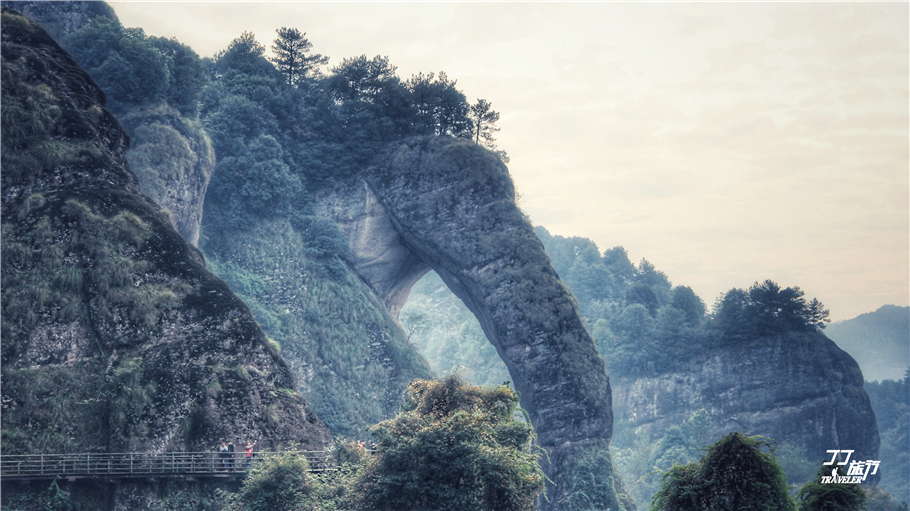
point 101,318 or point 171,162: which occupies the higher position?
point 171,162

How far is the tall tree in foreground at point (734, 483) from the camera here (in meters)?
17.5

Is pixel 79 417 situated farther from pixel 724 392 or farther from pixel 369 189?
pixel 724 392

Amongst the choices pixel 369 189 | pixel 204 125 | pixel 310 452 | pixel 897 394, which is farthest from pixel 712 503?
pixel 897 394

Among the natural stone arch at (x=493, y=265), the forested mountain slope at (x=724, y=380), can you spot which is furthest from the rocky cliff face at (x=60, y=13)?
the forested mountain slope at (x=724, y=380)

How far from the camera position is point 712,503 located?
58.8ft

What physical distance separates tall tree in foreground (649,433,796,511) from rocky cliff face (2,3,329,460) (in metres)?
18.2

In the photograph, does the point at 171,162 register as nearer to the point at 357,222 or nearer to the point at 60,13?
the point at 357,222

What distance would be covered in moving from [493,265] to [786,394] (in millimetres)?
34756

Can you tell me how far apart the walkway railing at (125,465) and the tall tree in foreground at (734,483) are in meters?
15.3

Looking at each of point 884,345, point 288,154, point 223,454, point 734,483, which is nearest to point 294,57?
point 288,154

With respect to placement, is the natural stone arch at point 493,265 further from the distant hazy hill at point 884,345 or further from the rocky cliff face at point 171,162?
the distant hazy hill at point 884,345

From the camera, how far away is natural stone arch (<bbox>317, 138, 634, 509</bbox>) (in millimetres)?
46156

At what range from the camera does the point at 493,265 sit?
163ft

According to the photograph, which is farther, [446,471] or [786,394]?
[786,394]
